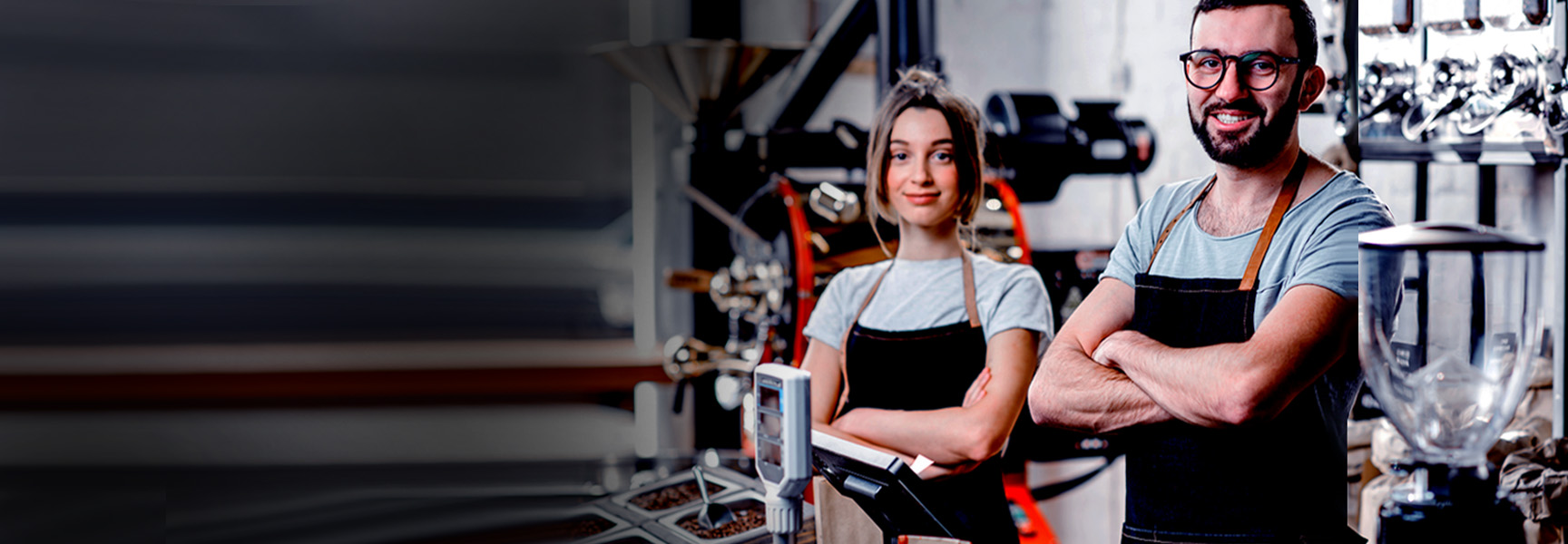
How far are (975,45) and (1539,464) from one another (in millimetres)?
1033

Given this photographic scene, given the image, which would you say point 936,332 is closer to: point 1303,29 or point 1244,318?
point 1244,318

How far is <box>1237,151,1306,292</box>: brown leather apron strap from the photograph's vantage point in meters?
0.91

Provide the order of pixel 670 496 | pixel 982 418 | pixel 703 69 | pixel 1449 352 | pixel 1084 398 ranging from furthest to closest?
pixel 703 69 → pixel 670 496 → pixel 982 418 → pixel 1084 398 → pixel 1449 352

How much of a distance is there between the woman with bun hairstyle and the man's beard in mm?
328

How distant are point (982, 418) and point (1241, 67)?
1.62ft

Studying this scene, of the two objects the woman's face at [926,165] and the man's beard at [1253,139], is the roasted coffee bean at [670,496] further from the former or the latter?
the man's beard at [1253,139]

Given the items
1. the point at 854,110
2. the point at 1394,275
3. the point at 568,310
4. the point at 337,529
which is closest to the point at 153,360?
the point at 337,529

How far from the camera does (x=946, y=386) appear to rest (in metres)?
1.22

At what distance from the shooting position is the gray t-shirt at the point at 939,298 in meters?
1.22

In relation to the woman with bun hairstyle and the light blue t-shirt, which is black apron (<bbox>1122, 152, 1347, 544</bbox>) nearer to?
the light blue t-shirt

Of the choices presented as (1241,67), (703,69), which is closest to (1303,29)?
(1241,67)

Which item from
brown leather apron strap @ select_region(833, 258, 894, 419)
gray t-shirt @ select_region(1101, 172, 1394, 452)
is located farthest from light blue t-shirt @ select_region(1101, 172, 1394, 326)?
brown leather apron strap @ select_region(833, 258, 894, 419)

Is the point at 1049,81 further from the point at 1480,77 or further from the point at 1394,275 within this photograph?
the point at 1394,275

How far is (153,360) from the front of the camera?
3102 millimetres
